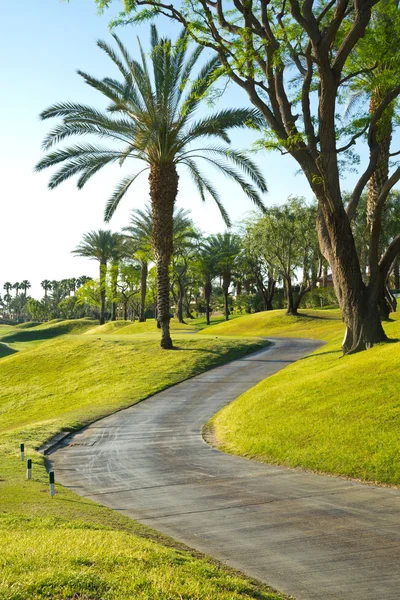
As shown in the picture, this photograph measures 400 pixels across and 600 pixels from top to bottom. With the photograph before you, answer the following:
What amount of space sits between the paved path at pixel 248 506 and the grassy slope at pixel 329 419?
60 centimetres

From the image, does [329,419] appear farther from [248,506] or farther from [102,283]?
[102,283]

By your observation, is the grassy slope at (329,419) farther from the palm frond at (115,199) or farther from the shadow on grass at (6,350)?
the shadow on grass at (6,350)

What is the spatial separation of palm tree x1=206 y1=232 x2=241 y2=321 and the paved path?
50.1m

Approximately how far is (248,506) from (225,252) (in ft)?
193

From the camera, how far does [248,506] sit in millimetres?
9227

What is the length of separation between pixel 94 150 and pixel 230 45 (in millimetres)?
11341

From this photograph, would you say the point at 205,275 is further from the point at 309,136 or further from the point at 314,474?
the point at 314,474

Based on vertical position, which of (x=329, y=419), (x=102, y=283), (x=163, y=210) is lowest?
(x=329, y=419)

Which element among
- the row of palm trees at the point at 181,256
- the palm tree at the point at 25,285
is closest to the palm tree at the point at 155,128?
the row of palm trees at the point at 181,256

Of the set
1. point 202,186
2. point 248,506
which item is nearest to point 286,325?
point 202,186

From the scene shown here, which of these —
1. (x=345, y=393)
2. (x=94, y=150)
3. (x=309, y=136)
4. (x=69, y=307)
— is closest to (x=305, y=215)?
(x=94, y=150)

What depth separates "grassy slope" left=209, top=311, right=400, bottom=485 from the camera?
11.6 m

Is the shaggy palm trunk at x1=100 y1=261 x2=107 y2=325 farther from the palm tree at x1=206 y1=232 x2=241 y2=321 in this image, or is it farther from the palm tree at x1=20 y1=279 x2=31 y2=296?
the palm tree at x1=20 y1=279 x2=31 y2=296

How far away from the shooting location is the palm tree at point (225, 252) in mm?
67000
